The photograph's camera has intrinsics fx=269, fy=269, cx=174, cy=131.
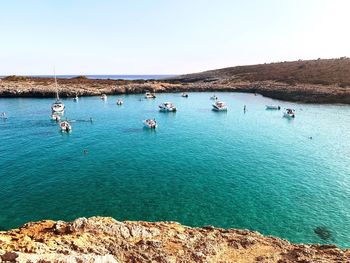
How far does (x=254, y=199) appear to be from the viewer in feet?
118

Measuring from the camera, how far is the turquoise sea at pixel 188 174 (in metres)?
32.1

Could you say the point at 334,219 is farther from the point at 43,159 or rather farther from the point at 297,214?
the point at 43,159

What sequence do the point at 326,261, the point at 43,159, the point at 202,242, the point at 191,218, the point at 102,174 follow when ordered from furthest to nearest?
the point at 43,159 < the point at 102,174 < the point at 191,218 < the point at 202,242 < the point at 326,261

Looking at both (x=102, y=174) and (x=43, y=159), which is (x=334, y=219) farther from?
(x=43, y=159)

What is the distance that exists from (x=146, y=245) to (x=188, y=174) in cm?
2577

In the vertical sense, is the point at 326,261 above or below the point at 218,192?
above

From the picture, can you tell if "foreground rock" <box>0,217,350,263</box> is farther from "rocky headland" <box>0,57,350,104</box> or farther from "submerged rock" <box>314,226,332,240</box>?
"rocky headland" <box>0,57,350,104</box>

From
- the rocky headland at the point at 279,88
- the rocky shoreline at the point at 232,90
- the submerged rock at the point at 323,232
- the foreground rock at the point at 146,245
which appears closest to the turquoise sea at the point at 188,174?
the submerged rock at the point at 323,232

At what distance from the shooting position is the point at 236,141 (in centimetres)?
6231

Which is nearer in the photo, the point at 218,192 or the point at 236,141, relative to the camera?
the point at 218,192

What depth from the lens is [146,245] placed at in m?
18.3

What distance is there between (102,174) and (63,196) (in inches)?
320

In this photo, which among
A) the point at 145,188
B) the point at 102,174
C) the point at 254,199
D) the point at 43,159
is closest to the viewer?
the point at 254,199

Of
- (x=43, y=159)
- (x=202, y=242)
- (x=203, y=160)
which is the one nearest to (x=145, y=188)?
(x=203, y=160)
